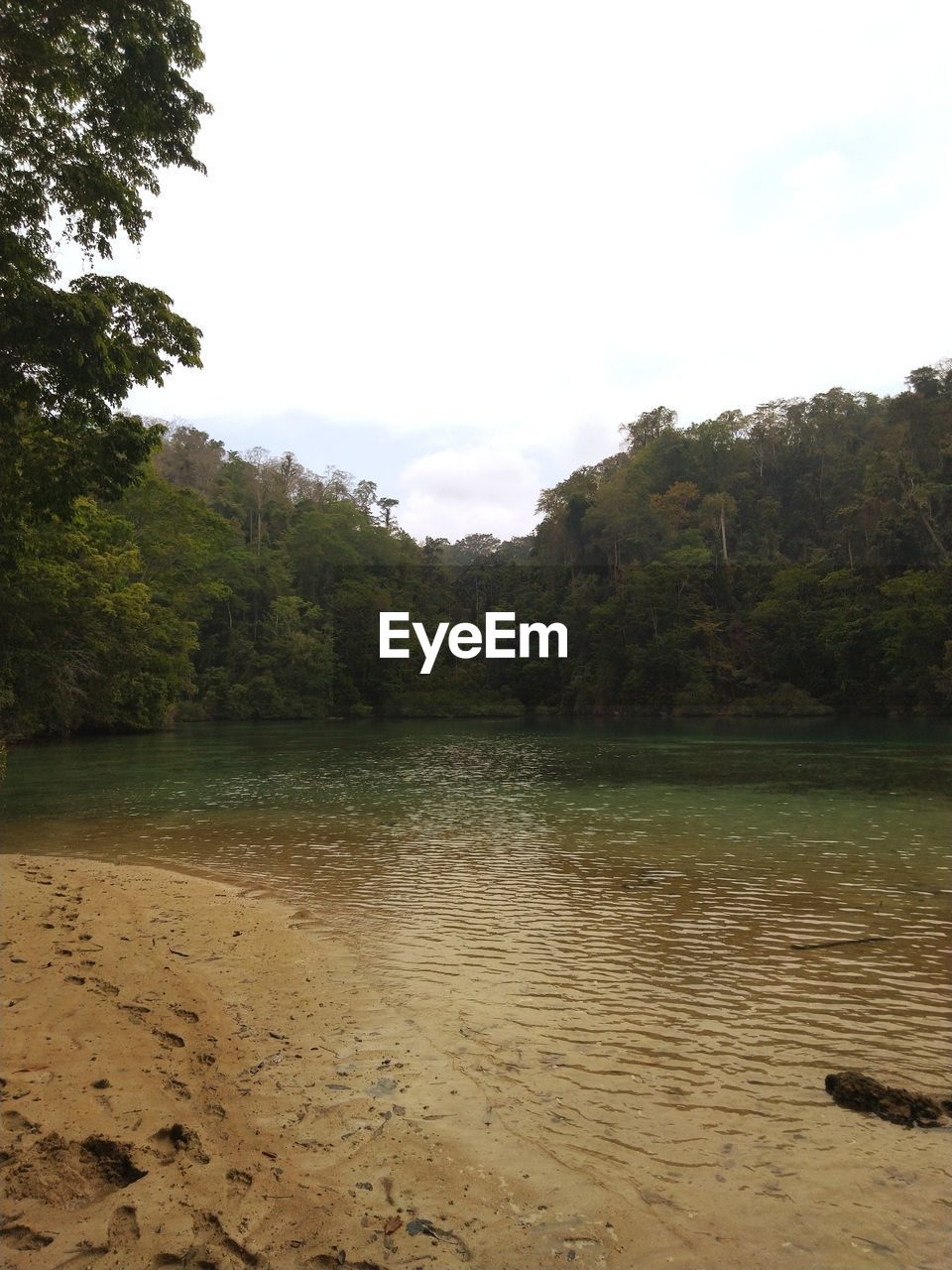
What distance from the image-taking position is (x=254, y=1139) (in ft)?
12.9

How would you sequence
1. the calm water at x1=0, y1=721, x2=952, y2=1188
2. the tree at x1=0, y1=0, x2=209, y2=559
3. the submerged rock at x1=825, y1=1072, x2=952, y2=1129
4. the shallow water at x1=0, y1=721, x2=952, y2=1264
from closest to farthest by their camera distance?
the submerged rock at x1=825, y1=1072, x2=952, y2=1129
the shallow water at x1=0, y1=721, x2=952, y2=1264
the calm water at x1=0, y1=721, x2=952, y2=1188
the tree at x1=0, y1=0, x2=209, y2=559

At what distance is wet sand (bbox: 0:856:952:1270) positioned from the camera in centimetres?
315

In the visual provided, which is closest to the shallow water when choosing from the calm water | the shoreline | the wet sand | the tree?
the calm water

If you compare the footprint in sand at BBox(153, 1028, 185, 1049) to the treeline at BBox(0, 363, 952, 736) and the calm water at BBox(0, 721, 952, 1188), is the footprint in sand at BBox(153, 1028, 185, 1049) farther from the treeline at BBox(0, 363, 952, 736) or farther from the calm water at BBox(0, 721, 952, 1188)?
the treeline at BBox(0, 363, 952, 736)

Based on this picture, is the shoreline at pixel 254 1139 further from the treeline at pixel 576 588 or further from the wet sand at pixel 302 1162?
the treeline at pixel 576 588

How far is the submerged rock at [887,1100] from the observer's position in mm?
4340

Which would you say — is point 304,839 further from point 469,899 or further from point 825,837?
point 825,837

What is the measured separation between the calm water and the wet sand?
0.37m

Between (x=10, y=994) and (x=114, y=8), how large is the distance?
10.9 metres

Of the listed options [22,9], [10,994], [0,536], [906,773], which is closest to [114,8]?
[22,9]

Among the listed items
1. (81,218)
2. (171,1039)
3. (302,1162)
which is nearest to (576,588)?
(81,218)

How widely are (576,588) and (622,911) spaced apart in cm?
6914

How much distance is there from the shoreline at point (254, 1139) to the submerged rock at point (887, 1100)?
176 centimetres

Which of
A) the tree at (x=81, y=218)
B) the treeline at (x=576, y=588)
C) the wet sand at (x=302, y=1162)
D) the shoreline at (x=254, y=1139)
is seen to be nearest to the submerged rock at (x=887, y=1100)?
the wet sand at (x=302, y=1162)
